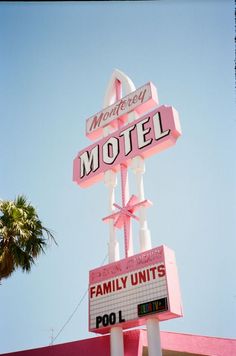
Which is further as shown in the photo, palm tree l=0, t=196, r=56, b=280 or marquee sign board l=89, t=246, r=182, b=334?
palm tree l=0, t=196, r=56, b=280

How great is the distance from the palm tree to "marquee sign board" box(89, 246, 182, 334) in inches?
156

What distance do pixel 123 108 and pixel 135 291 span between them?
322 inches

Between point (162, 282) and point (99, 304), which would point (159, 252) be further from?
point (99, 304)

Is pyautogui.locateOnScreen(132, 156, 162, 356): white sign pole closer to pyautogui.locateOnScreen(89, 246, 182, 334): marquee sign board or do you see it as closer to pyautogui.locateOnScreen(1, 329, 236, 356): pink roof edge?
pyautogui.locateOnScreen(89, 246, 182, 334): marquee sign board

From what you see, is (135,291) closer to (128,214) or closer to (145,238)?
(145,238)

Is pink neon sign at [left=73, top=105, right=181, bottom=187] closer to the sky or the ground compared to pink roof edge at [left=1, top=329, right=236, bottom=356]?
closer to the sky

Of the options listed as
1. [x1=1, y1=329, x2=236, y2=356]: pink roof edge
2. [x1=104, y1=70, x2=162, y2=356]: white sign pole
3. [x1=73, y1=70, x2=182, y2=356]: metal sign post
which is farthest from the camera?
[x1=1, y1=329, x2=236, y2=356]: pink roof edge

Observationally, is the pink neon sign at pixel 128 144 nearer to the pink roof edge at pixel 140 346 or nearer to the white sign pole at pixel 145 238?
the white sign pole at pixel 145 238

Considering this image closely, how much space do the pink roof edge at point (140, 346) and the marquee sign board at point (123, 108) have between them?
29.5 feet

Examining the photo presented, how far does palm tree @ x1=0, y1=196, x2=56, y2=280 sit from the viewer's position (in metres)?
15.9

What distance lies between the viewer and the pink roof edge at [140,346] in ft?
40.9

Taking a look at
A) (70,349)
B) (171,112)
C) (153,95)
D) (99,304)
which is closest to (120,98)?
(153,95)

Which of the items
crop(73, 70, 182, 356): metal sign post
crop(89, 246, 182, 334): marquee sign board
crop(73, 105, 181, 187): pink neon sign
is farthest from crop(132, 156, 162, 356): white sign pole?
crop(73, 105, 181, 187): pink neon sign

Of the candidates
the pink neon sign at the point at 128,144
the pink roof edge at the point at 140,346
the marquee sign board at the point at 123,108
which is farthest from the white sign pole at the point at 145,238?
the marquee sign board at the point at 123,108
